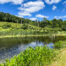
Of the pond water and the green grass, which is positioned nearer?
the pond water

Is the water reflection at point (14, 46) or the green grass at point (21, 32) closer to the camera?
the water reflection at point (14, 46)

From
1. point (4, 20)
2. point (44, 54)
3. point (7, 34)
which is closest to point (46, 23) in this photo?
point (4, 20)

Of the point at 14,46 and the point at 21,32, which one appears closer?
the point at 14,46

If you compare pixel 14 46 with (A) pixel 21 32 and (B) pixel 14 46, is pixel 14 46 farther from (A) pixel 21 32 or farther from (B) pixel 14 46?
(A) pixel 21 32

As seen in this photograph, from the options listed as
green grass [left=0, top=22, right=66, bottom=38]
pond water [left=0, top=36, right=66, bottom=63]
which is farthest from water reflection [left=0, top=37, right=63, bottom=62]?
green grass [left=0, top=22, right=66, bottom=38]

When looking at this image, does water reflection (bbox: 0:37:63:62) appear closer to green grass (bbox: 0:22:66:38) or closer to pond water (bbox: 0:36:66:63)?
pond water (bbox: 0:36:66:63)

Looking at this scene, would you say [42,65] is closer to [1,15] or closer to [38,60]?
[38,60]

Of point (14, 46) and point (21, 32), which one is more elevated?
point (21, 32)

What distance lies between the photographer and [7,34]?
6712cm

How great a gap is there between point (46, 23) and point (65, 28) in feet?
107

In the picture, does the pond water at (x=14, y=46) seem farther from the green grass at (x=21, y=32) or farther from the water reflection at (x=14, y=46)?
the green grass at (x=21, y=32)

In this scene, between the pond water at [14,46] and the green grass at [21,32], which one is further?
the green grass at [21,32]

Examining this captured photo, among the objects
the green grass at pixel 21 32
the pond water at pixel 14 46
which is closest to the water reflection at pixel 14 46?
the pond water at pixel 14 46

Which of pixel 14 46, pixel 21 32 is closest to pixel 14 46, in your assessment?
pixel 14 46
